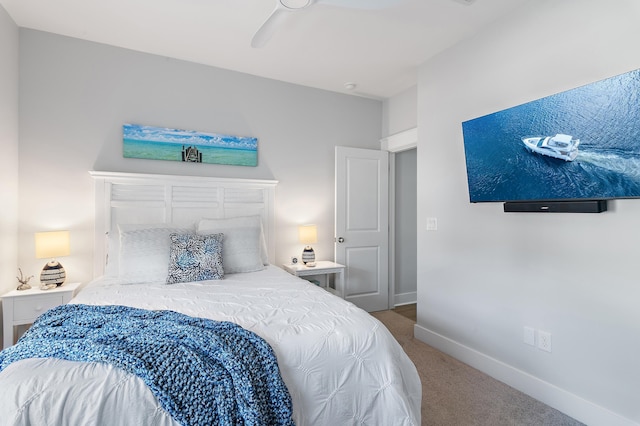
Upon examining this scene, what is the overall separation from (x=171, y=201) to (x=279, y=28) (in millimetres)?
1842

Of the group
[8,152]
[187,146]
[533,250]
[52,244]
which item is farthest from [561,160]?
[8,152]

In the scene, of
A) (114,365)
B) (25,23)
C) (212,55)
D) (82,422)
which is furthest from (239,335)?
(25,23)

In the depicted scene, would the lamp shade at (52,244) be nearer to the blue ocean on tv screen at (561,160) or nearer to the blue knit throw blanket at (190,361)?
the blue knit throw blanket at (190,361)

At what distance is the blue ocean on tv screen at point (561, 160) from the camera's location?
63.2 inches

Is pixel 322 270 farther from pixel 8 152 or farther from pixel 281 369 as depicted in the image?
pixel 8 152

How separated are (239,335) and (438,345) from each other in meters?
2.21

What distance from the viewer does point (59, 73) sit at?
265 cm

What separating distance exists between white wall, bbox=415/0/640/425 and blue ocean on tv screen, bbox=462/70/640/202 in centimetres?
16

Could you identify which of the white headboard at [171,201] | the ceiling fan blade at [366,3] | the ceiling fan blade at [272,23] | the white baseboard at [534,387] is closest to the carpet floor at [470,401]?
the white baseboard at [534,387]

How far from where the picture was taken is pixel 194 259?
2.39 metres

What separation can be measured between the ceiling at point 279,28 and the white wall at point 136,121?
0.19 m

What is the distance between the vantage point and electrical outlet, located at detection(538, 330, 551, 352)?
6.64 feet

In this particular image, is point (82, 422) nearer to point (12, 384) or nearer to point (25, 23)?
point (12, 384)

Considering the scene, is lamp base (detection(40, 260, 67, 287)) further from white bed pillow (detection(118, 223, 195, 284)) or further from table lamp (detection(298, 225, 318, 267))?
table lamp (detection(298, 225, 318, 267))
